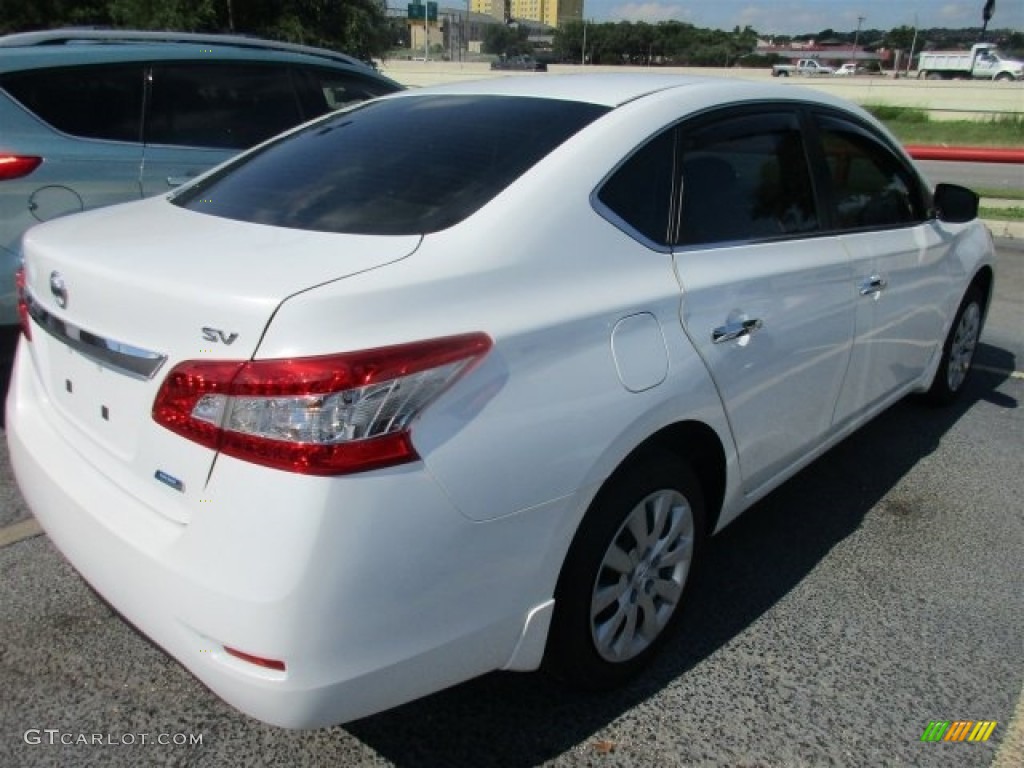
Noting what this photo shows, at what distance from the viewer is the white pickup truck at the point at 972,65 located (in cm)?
4881

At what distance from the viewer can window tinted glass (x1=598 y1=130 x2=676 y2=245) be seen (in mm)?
2279

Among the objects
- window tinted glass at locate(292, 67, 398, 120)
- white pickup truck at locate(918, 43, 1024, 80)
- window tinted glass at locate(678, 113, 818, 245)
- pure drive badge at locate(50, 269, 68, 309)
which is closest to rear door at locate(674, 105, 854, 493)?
window tinted glass at locate(678, 113, 818, 245)

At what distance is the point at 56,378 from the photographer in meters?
2.23

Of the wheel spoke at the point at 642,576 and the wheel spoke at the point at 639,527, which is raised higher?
the wheel spoke at the point at 639,527

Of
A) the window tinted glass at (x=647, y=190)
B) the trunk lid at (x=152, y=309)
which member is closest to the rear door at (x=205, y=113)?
the trunk lid at (x=152, y=309)

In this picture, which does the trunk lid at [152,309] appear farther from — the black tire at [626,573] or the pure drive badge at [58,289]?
the black tire at [626,573]

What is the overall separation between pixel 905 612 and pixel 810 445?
64 centimetres

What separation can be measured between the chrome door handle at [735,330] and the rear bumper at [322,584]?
0.77m

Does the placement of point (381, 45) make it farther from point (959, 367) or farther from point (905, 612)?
point (905, 612)

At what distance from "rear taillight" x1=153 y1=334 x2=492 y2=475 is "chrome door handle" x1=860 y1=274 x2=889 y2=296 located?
6.71 feet

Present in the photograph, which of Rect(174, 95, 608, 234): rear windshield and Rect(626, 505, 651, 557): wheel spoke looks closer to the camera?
Rect(174, 95, 608, 234): rear windshield

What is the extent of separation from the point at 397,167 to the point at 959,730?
2181mm

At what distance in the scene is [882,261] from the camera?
3301 mm

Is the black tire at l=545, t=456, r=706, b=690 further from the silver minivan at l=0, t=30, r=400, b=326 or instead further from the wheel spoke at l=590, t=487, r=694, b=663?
the silver minivan at l=0, t=30, r=400, b=326
